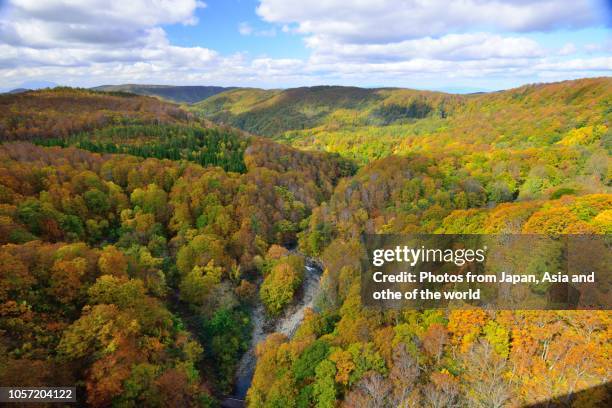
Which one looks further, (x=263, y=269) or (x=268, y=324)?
(x=263, y=269)

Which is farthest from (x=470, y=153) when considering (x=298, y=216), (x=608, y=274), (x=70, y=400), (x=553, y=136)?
(x=70, y=400)

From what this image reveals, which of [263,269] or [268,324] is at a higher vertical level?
[263,269]

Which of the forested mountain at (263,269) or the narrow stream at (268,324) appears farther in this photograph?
the narrow stream at (268,324)

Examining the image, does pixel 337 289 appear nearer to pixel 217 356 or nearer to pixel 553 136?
pixel 217 356

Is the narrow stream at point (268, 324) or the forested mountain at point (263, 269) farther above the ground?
the forested mountain at point (263, 269)
